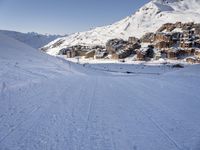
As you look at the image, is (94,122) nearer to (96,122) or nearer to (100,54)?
(96,122)

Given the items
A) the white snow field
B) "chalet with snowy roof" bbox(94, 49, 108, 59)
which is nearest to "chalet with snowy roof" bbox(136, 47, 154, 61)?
"chalet with snowy roof" bbox(94, 49, 108, 59)

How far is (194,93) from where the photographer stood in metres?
19.0

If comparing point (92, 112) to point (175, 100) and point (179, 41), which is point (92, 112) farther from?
point (179, 41)

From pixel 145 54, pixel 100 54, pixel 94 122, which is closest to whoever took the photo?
pixel 94 122

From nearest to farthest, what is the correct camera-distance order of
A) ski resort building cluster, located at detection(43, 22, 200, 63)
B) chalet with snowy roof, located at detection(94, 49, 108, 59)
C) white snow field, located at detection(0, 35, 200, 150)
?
white snow field, located at detection(0, 35, 200, 150) → ski resort building cluster, located at detection(43, 22, 200, 63) → chalet with snowy roof, located at detection(94, 49, 108, 59)

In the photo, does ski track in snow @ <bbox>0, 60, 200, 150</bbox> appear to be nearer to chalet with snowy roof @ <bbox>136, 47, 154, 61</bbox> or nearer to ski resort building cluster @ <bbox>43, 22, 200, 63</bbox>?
ski resort building cluster @ <bbox>43, 22, 200, 63</bbox>

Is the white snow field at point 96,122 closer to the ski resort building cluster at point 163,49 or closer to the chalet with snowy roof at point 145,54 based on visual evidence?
the ski resort building cluster at point 163,49

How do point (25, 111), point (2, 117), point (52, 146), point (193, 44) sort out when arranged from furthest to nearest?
point (193, 44)
point (25, 111)
point (2, 117)
point (52, 146)

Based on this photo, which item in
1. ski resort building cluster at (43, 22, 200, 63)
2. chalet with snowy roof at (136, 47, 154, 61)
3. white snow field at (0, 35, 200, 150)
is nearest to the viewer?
white snow field at (0, 35, 200, 150)

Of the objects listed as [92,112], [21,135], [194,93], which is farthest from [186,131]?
[194,93]

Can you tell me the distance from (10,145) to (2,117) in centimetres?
330

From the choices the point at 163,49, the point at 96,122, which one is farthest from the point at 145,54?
the point at 96,122

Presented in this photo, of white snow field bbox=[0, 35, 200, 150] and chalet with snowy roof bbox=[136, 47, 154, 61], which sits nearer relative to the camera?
white snow field bbox=[0, 35, 200, 150]

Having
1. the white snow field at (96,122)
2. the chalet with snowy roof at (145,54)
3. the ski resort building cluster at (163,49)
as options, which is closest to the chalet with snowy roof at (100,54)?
the ski resort building cluster at (163,49)
